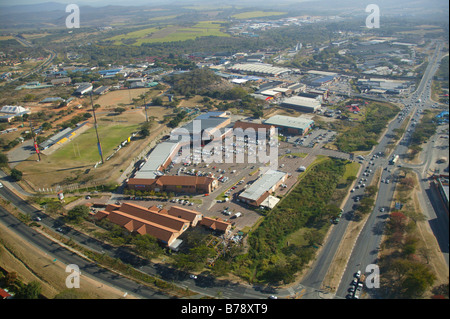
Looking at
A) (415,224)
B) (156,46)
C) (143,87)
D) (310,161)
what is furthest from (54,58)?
(415,224)

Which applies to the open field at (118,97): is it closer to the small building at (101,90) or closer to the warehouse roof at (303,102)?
the small building at (101,90)

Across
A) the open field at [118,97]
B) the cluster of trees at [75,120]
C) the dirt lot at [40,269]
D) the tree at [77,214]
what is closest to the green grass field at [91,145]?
the cluster of trees at [75,120]

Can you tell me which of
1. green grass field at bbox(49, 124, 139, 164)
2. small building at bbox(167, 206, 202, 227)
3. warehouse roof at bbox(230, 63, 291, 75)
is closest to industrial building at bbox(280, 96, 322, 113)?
warehouse roof at bbox(230, 63, 291, 75)

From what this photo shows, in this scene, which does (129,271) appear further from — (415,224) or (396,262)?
(415,224)

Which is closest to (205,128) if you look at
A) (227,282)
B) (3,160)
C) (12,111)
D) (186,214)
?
(186,214)

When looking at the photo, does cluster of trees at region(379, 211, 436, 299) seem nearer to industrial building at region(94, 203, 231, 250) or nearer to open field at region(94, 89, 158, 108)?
industrial building at region(94, 203, 231, 250)
